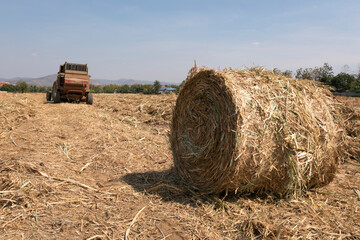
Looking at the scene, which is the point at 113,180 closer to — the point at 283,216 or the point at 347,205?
the point at 283,216

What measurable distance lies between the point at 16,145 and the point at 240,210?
6.12 m

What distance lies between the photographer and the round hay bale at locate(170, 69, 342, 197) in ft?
13.1

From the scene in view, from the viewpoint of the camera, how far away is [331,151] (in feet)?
14.6

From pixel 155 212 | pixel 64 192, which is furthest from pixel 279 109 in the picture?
pixel 64 192

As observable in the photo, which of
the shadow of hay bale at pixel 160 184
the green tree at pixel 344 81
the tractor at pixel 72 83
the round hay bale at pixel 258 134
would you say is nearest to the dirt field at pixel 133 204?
the shadow of hay bale at pixel 160 184

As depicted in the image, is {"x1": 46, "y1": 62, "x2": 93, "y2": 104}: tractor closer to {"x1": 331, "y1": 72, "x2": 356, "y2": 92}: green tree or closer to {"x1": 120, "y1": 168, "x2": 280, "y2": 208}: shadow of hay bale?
{"x1": 120, "y1": 168, "x2": 280, "y2": 208}: shadow of hay bale

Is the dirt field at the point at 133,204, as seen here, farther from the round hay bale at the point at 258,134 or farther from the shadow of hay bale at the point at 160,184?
the round hay bale at the point at 258,134

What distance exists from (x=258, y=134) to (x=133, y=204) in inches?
83.4

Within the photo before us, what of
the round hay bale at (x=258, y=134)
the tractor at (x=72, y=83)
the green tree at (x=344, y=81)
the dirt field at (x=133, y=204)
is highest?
the green tree at (x=344, y=81)

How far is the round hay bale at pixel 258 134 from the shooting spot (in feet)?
13.1

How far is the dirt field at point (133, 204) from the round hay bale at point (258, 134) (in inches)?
13.1

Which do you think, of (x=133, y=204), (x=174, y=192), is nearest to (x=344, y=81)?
(x=174, y=192)

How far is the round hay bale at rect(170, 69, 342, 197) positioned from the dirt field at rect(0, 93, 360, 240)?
333 mm

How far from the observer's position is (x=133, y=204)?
4.25 metres
